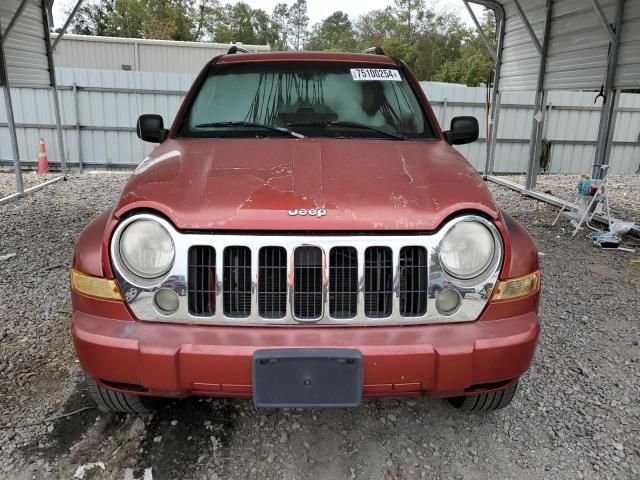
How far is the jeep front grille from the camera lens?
6.25ft

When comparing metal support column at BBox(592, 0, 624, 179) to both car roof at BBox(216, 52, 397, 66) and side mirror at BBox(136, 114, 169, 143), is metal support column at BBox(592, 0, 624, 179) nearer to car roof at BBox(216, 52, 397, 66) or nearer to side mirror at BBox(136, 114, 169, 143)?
car roof at BBox(216, 52, 397, 66)

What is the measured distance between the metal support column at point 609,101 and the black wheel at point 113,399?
6.45 meters

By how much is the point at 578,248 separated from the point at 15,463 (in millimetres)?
5705

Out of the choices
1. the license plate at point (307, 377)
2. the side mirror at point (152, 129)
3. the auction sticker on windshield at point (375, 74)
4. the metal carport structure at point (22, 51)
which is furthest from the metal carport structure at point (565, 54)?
the metal carport structure at point (22, 51)

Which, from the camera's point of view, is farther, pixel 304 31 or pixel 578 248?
pixel 304 31

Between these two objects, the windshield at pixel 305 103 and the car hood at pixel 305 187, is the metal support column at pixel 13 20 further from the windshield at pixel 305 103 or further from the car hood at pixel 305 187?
the car hood at pixel 305 187

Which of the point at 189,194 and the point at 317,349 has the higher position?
the point at 189,194

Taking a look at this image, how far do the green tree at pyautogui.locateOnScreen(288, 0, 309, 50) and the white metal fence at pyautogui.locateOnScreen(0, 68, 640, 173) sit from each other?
50578 mm

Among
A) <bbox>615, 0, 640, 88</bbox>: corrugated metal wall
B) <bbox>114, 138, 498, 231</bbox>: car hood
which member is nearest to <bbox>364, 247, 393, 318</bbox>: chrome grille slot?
<bbox>114, 138, 498, 231</bbox>: car hood

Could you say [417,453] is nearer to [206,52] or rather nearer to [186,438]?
[186,438]

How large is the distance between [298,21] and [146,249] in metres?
67.3

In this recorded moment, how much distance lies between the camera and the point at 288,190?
2072mm

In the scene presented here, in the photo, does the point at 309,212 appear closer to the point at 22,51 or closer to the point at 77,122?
the point at 22,51

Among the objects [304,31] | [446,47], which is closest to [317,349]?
[446,47]
